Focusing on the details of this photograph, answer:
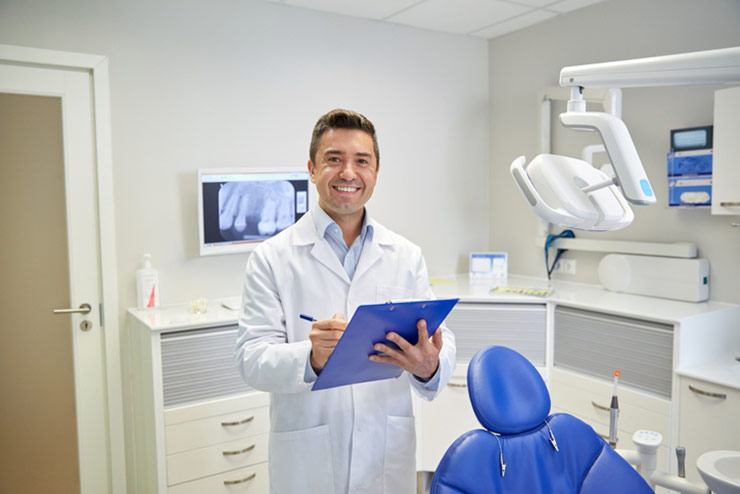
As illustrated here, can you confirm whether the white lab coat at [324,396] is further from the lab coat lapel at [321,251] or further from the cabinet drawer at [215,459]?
the cabinet drawer at [215,459]

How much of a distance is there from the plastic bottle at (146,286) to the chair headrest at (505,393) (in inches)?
65.5

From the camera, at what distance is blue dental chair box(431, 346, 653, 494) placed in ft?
5.04

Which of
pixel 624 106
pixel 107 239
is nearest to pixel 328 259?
pixel 107 239

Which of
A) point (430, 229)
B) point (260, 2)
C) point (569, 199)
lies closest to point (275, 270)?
point (569, 199)

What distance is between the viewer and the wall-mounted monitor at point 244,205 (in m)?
2.79

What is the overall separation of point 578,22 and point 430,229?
4.61 ft

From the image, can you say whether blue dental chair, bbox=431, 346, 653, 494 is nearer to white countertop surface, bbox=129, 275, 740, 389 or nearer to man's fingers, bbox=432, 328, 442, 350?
man's fingers, bbox=432, 328, 442, 350

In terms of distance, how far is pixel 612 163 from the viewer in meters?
1.08

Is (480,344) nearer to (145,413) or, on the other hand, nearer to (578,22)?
(145,413)

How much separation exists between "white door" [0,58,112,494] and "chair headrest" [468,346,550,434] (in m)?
1.84

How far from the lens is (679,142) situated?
9.05ft

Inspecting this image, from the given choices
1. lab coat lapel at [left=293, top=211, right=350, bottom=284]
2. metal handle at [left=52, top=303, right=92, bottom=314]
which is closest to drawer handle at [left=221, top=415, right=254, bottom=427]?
metal handle at [left=52, top=303, right=92, bottom=314]

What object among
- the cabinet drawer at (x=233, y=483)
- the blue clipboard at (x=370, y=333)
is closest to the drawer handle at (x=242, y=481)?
the cabinet drawer at (x=233, y=483)

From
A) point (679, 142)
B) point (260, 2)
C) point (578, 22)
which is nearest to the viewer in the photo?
point (679, 142)
